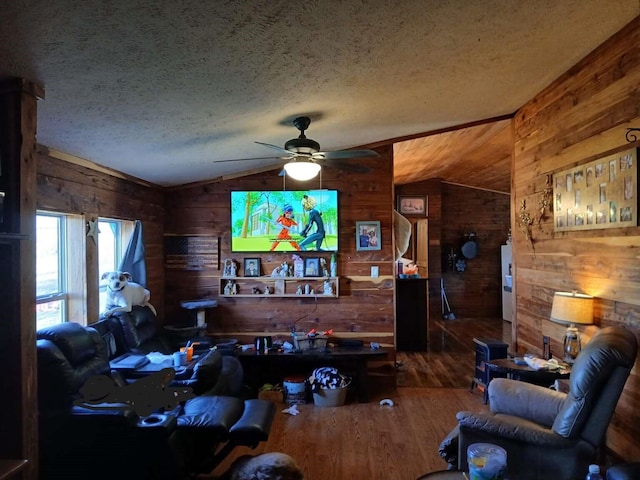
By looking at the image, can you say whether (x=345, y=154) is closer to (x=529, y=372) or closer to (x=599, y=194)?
(x=599, y=194)

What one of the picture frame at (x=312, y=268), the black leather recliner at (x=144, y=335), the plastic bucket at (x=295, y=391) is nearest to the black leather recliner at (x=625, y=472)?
the plastic bucket at (x=295, y=391)

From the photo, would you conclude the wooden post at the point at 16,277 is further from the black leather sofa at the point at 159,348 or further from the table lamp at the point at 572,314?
the table lamp at the point at 572,314

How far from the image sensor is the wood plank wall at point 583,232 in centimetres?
265

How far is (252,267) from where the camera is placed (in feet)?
16.1

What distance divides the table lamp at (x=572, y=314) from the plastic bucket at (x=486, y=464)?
1396 mm

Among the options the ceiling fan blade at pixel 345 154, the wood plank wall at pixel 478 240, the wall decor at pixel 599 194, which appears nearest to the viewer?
the wall decor at pixel 599 194

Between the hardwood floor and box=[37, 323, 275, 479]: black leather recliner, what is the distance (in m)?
0.51

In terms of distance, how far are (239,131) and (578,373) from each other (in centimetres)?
275

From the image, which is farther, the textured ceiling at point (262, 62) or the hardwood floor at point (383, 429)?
the hardwood floor at point (383, 429)

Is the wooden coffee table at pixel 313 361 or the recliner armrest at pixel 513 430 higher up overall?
the recliner armrest at pixel 513 430

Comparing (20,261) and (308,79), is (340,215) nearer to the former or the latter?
(308,79)

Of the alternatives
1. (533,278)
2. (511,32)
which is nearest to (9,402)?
(511,32)

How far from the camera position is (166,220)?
5078mm

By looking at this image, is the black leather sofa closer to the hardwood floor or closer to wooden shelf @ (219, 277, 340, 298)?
the hardwood floor
